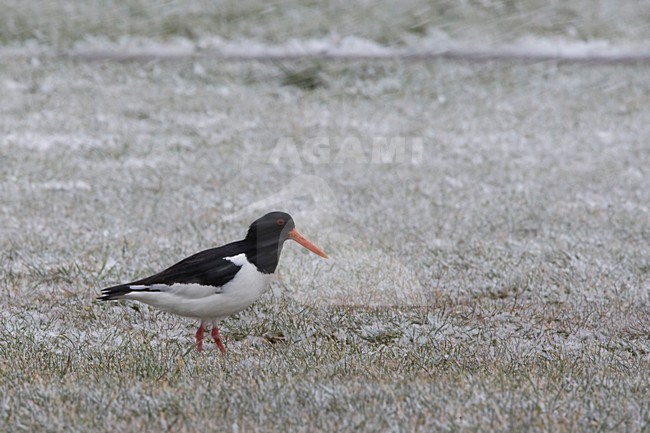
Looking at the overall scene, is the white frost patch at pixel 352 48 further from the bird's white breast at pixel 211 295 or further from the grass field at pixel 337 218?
the bird's white breast at pixel 211 295

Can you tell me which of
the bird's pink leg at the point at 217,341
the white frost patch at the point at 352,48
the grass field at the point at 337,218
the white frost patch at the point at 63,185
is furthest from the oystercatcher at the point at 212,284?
the white frost patch at the point at 352,48

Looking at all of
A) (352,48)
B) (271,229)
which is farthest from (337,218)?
(352,48)

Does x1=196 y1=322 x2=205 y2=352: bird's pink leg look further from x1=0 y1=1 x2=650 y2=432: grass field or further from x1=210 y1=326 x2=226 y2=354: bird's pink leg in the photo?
x1=0 y1=1 x2=650 y2=432: grass field

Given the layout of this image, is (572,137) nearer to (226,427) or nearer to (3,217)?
(3,217)

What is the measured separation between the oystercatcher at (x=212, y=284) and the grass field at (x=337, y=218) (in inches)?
16.2

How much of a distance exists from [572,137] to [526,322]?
14.2 metres

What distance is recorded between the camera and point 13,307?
8562 mm

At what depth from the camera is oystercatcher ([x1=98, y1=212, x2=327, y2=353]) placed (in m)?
7.00

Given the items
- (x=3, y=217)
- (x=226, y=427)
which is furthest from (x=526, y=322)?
(x=3, y=217)

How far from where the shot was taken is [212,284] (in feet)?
22.9

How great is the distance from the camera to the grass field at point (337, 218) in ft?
18.7

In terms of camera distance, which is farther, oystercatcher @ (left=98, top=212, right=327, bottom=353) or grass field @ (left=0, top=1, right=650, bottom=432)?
oystercatcher @ (left=98, top=212, right=327, bottom=353)

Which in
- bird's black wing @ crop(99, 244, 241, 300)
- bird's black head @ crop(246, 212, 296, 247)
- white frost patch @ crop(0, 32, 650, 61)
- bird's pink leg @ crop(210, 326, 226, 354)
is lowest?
white frost patch @ crop(0, 32, 650, 61)

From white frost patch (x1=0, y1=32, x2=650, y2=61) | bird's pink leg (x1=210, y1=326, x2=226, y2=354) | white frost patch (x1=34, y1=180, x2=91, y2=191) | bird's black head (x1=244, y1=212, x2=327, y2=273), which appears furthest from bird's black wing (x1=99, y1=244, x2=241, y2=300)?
white frost patch (x1=0, y1=32, x2=650, y2=61)
